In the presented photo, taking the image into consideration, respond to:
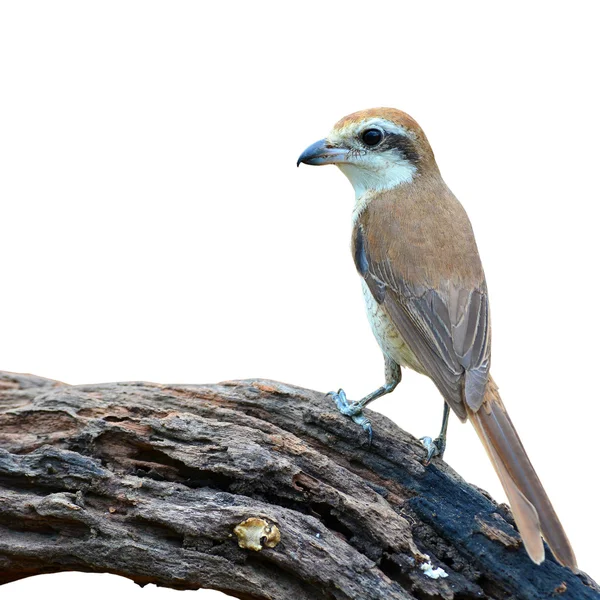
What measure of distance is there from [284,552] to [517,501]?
1.34m

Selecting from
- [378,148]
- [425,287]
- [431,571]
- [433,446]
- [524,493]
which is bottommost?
[431,571]

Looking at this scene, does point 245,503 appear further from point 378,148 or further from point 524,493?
point 378,148

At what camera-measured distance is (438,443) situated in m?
5.89

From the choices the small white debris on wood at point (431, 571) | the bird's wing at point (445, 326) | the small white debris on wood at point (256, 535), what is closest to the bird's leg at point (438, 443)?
the bird's wing at point (445, 326)

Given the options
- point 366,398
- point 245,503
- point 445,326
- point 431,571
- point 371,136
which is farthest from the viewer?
point 371,136

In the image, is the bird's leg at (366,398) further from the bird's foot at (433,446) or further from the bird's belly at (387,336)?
the bird's foot at (433,446)

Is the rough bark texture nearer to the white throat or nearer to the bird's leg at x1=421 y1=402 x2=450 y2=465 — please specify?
the bird's leg at x1=421 y1=402 x2=450 y2=465

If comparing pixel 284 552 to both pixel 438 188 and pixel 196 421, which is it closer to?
pixel 196 421

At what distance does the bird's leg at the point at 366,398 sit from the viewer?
19.0ft

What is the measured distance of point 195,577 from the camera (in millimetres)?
5074

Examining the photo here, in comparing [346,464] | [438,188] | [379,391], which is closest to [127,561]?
[346,464]

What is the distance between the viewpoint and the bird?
202 inches

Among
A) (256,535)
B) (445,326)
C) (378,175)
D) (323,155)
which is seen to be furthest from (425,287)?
(256,535)

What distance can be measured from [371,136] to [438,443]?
2.11 m
